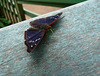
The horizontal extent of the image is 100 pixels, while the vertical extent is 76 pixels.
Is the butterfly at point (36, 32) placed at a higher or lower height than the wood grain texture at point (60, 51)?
higher

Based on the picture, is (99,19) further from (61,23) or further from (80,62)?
(80,62)

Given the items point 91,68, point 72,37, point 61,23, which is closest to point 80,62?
point 91,68

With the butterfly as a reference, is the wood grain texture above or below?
below
